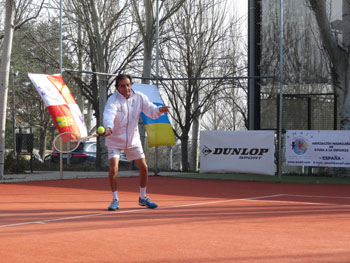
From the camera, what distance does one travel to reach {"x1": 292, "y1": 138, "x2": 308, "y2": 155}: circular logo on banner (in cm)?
1886

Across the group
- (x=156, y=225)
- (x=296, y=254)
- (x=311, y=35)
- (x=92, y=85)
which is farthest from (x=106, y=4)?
(x=296, y=254)

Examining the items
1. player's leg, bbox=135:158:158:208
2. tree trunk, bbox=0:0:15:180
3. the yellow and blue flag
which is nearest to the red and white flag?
tree trunk, bbox=0:0:15:180

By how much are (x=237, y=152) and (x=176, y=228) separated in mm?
11991

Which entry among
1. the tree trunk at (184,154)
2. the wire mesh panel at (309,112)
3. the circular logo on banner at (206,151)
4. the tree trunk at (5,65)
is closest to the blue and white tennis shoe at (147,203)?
the tree trunk at (5,65)

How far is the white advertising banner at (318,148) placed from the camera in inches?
717

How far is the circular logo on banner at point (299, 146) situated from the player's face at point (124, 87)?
32.6ft

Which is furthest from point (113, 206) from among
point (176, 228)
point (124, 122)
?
point (176, 228)

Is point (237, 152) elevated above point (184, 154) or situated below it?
above

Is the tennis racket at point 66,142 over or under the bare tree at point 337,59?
under

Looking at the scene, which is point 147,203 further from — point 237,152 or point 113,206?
point 237,152

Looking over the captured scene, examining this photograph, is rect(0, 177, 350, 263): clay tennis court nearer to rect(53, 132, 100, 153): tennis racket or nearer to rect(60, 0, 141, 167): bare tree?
rect(53, 132, 100, 153): tennis racket

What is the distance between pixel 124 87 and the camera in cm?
996

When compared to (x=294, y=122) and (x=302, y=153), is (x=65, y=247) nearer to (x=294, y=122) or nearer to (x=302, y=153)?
(x=302, y=153)

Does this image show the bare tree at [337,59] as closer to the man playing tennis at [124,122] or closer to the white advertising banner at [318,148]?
the white advertising banner at [318,148]
